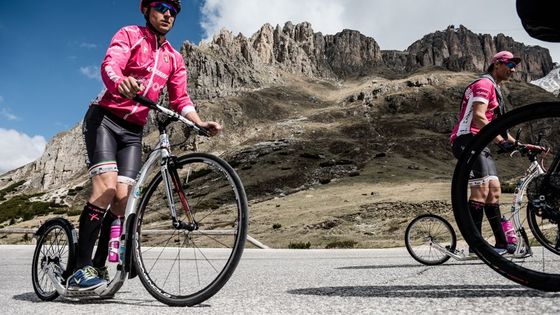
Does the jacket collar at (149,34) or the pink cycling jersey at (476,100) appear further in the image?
the pink cycling jersey at (476,100)

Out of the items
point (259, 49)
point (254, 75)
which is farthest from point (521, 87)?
point (259, 49)

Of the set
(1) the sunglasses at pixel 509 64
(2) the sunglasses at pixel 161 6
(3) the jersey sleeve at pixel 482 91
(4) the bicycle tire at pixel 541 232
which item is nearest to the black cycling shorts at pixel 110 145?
(2) the sunglasses at pixel 161 6

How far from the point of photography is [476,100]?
518cm

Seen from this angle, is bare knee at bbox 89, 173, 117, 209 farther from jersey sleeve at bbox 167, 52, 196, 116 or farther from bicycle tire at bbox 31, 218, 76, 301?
jersey sleeve at bbox 167, 52, 196, 116

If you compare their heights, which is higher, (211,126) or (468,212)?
(211,126)

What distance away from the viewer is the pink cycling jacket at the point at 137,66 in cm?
353

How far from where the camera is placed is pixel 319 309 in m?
2.52

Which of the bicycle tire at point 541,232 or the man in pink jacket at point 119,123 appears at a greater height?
the man in pink jacket at point 119,123

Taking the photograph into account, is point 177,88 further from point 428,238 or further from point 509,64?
point 428,238

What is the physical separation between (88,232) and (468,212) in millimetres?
2695

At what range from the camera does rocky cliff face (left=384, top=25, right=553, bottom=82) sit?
157m

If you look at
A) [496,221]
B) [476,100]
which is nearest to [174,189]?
[496,221]

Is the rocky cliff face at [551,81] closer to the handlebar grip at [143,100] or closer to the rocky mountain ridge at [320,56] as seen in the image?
the rocky mountain ridge at [320,56]

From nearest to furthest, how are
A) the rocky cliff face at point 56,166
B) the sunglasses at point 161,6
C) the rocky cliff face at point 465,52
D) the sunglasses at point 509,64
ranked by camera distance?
1. the sunglasses at point 161,6
2. the sunglasses at point 509,64
3. the rocky cliff face at point 56,166
4. the rocky cliff face at point 465,52
